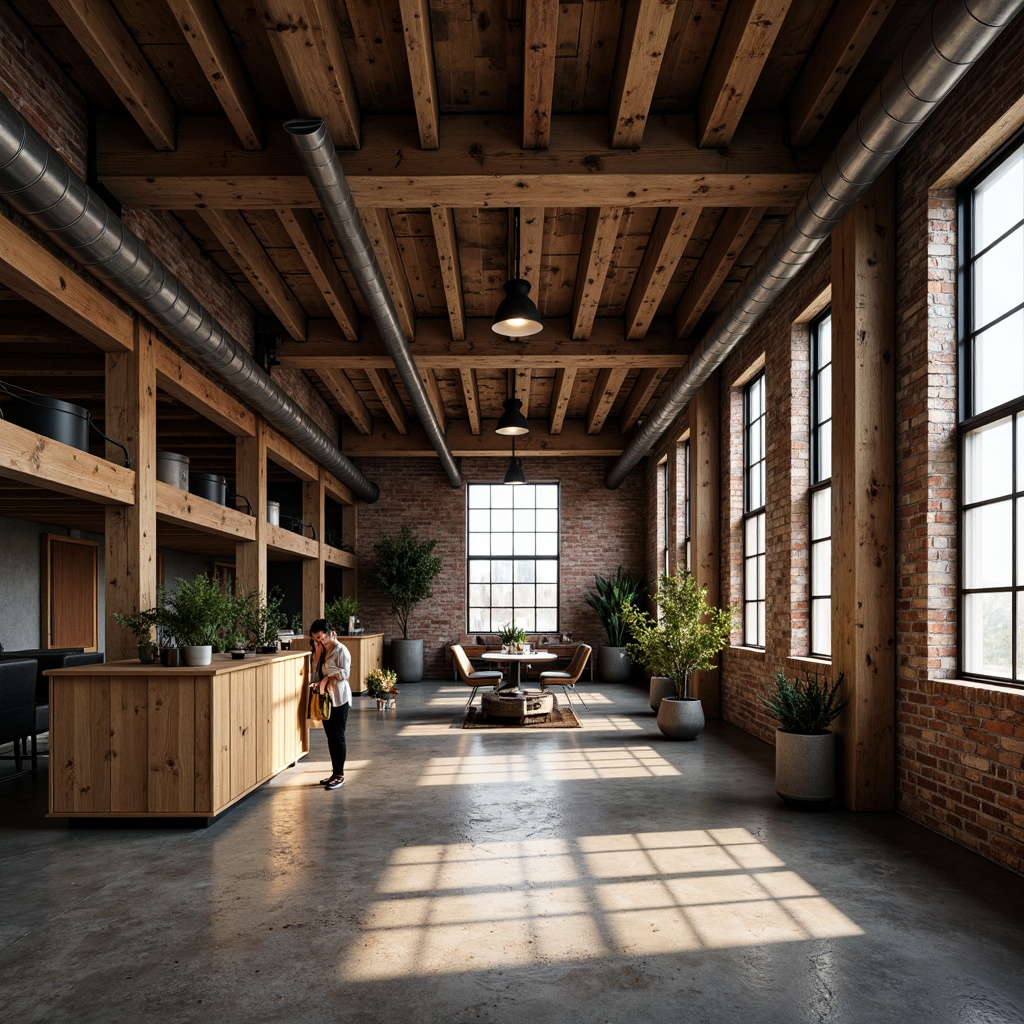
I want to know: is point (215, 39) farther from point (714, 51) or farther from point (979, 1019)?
point (979, 1019)

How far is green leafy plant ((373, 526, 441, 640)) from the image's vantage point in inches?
580

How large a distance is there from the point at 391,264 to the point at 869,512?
13.8 ft

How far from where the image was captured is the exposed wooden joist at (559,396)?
10258 mm

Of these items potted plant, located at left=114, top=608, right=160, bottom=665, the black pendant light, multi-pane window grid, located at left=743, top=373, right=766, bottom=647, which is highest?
the black pendant light

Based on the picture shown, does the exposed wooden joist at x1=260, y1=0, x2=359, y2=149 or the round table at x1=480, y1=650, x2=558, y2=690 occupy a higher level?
the exposed wooden joist at x1=260, y1=0, x2=359, y2=149

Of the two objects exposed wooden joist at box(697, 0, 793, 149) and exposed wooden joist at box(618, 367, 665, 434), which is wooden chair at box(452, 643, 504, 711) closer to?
exposed wooden joist at box(618, 367, 665, 434)

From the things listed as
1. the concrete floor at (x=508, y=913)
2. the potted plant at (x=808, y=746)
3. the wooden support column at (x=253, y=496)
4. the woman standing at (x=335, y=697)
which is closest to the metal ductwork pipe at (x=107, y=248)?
the wooden support column at (x=253, y=496)

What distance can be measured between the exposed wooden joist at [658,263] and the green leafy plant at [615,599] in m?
7.10

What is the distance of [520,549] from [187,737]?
10801mm

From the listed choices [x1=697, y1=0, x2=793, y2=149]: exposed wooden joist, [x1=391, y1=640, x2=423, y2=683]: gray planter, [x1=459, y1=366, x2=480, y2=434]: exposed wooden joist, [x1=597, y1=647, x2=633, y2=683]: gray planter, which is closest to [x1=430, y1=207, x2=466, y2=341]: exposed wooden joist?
[x1=459, y1=366, x2=480, y2=434]: exposed wooden joist

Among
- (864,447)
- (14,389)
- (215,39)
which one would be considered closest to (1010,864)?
(864,447)

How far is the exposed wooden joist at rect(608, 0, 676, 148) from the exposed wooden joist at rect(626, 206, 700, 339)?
1.21 m

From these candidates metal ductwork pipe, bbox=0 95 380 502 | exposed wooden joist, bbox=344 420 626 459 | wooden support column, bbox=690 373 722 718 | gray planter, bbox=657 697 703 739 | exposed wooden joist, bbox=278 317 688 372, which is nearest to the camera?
metal ductwork pipe, bbox=0 95 380 502

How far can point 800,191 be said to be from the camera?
5328 millimetres
